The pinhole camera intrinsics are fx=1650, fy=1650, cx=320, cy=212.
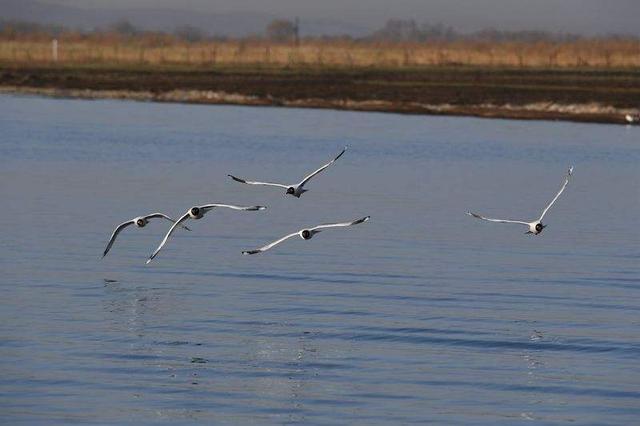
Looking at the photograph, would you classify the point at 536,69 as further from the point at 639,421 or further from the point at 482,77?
the point at 639,421

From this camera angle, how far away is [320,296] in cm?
2102

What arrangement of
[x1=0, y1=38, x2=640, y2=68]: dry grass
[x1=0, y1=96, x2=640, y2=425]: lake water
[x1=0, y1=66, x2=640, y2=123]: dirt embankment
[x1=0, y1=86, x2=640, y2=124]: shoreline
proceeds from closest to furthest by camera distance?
1. [x1=0, y1=96, x2=640, y2=425]: lake water
2. [x1=0, y1=86, x2=640, y2=124]: shoreline
3. [x1=0, y1=66, x2=640, y2=123]: dirt embankment
4. [x1=0, y1=38, x2=640, y2=68]: dry grass

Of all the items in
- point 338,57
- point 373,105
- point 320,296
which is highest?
point 320,296

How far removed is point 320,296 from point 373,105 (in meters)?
43.1

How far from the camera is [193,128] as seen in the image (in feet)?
174

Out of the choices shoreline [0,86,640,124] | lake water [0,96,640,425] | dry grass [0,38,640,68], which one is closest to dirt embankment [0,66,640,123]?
shoreline [0,86,640,124]

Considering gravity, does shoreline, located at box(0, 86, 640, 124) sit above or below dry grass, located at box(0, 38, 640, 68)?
above

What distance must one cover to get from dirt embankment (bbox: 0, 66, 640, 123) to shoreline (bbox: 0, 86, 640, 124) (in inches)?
1.5

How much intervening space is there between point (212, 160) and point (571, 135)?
50.5 feet

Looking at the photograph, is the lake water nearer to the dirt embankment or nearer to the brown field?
the dirt embankment

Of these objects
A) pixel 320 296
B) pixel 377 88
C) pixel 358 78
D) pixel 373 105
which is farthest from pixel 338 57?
pixel 320 296

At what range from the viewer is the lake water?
51.6 feet

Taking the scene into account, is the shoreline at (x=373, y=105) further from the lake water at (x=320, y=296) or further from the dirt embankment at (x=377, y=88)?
the lake water at (x=320, y=296)

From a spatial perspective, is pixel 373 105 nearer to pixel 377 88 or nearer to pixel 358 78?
pixel 377 88
